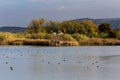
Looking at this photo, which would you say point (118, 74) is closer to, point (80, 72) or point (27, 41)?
point (80, 72)

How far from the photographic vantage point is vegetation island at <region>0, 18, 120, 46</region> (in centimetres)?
5644

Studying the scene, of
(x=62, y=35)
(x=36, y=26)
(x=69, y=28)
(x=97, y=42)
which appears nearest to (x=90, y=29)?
(x=69, y=28)

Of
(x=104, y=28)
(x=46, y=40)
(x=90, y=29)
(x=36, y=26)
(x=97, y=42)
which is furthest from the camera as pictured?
(x=104, y=28)

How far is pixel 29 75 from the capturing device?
18188 millimetres

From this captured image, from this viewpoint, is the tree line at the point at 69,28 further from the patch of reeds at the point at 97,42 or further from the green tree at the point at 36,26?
the patch of reeds at the point at 97,42

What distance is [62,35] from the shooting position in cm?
6038

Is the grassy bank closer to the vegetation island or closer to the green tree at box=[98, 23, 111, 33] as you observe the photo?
the vegetation island

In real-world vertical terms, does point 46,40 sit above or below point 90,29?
below

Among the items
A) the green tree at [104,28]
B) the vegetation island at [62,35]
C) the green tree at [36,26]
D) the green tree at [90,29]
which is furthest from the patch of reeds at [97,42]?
the green tree at [36,26]

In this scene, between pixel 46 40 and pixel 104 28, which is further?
→ pixel 104 28

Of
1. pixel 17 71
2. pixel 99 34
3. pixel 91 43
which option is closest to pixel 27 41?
pixel 91 43

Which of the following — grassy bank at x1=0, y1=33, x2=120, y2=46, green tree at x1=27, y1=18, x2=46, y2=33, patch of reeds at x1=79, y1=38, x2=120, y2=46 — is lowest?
patch of reeds at x1=79, y1=38, x2=120, y2=46

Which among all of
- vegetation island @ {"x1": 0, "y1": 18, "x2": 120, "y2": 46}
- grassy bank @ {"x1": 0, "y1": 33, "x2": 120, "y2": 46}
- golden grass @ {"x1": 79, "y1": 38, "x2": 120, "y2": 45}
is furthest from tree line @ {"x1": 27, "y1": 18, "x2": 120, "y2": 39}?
grassy bank @ {"x1": 0, "y1": 33, "x2": 120, "y2": 46}

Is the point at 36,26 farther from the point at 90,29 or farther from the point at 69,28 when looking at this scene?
the point at 90,29
